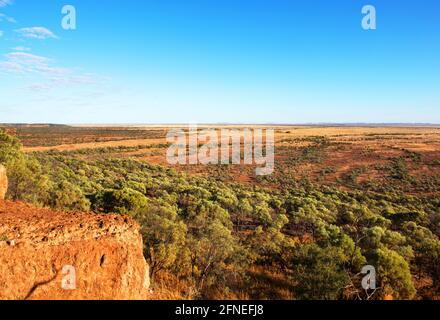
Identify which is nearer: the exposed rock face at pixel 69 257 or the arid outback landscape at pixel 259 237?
the exposed rock face at pixel 69 257

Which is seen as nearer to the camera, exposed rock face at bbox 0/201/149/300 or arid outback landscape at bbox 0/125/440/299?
exposed rock face at bbox 0/201/149/300

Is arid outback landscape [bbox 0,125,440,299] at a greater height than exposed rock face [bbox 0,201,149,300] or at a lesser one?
lesser

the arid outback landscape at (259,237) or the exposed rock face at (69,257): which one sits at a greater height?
the exposed rock face at (69,257)

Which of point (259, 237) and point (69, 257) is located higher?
point (69, 257)

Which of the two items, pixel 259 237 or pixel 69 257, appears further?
pixel 259 237
